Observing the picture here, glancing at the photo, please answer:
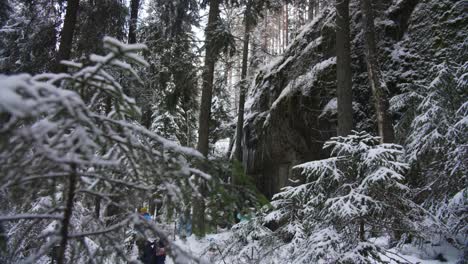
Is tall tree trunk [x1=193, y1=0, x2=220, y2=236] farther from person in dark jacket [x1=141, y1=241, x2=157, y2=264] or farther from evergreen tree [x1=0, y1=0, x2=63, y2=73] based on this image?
evergreen tree [x1=0, y1=0, x2=63, y2=73]

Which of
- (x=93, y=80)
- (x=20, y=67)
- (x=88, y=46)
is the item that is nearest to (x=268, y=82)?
(x=88, y=46)

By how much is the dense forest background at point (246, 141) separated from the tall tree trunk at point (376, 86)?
35 mm

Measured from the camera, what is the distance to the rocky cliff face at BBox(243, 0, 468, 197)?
29.5ft

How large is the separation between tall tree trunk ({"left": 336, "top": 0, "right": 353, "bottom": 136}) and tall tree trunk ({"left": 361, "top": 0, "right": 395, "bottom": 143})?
0.60m

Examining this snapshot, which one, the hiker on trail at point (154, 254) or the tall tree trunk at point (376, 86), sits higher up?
the tall tree trunk at point (376, 86)

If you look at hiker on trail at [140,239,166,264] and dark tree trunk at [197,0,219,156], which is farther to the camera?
dark tree trunk at [197,0,219,156]

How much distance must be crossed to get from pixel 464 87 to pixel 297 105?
6.67 meters

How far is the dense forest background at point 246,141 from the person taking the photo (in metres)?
1.84

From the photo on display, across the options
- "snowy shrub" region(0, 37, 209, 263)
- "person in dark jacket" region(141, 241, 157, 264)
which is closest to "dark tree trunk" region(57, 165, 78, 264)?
"snowy shrub" region(0, 37, 209, 263)

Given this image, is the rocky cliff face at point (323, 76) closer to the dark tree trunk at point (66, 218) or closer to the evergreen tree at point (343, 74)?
the evergreen tree at point (343, 74)

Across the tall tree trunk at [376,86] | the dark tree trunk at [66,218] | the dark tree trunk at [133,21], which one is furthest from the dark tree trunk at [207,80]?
the dark tree trunk at [66,218]

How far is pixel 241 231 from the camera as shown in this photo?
19.3 feet

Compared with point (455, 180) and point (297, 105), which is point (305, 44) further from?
point (455, 180)

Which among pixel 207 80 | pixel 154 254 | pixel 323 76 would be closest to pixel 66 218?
pixel 154 254
